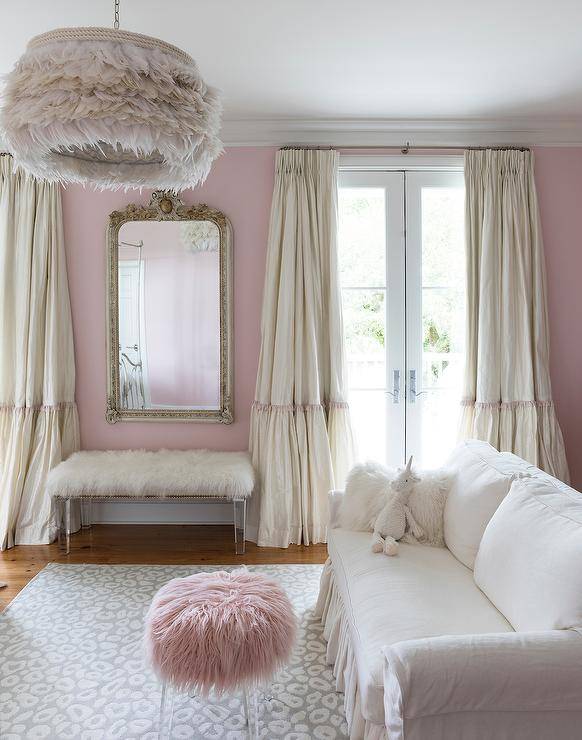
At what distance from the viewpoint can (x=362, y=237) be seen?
4098 millimetres

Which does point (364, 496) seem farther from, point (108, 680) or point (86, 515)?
point (86, 515)

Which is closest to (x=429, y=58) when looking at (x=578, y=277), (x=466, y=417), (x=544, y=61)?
(x=544, y=61)

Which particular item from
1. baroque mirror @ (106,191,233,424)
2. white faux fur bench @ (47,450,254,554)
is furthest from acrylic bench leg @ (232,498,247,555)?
baroque mirror @ (106,191,233,424)

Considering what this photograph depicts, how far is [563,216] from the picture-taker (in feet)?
13.4

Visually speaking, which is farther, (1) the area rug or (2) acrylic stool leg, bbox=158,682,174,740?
(1) the area rug

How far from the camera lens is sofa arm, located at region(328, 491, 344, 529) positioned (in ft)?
9.20

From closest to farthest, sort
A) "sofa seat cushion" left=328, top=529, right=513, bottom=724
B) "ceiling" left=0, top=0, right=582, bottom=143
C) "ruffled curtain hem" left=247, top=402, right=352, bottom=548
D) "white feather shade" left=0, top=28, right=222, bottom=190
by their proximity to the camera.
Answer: "white feather shade" left=0, top=28, right=222, bottom=190 < "sofa seat cushion" left=328, top=529, right=513, bottom=724 < "ceiling" left=0, top=0, right=582, bottom=143 < "ruffled curtain hem" left=247, top=402, right=352, bottom=548

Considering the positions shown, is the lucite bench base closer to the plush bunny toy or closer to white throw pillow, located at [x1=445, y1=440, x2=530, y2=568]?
the plush bunny toy

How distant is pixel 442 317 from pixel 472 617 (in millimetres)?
2570

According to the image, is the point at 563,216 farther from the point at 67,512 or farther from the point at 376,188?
the point at 67,512

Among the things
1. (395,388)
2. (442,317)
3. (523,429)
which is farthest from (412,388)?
(523,429)

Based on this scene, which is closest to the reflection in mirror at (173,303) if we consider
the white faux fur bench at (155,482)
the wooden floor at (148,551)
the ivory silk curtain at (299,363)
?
the ivory silk curtain at (299,363)

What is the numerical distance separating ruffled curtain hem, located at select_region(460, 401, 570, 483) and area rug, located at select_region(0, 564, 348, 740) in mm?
1599

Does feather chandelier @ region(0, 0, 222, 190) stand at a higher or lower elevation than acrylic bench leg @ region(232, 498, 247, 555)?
higher
